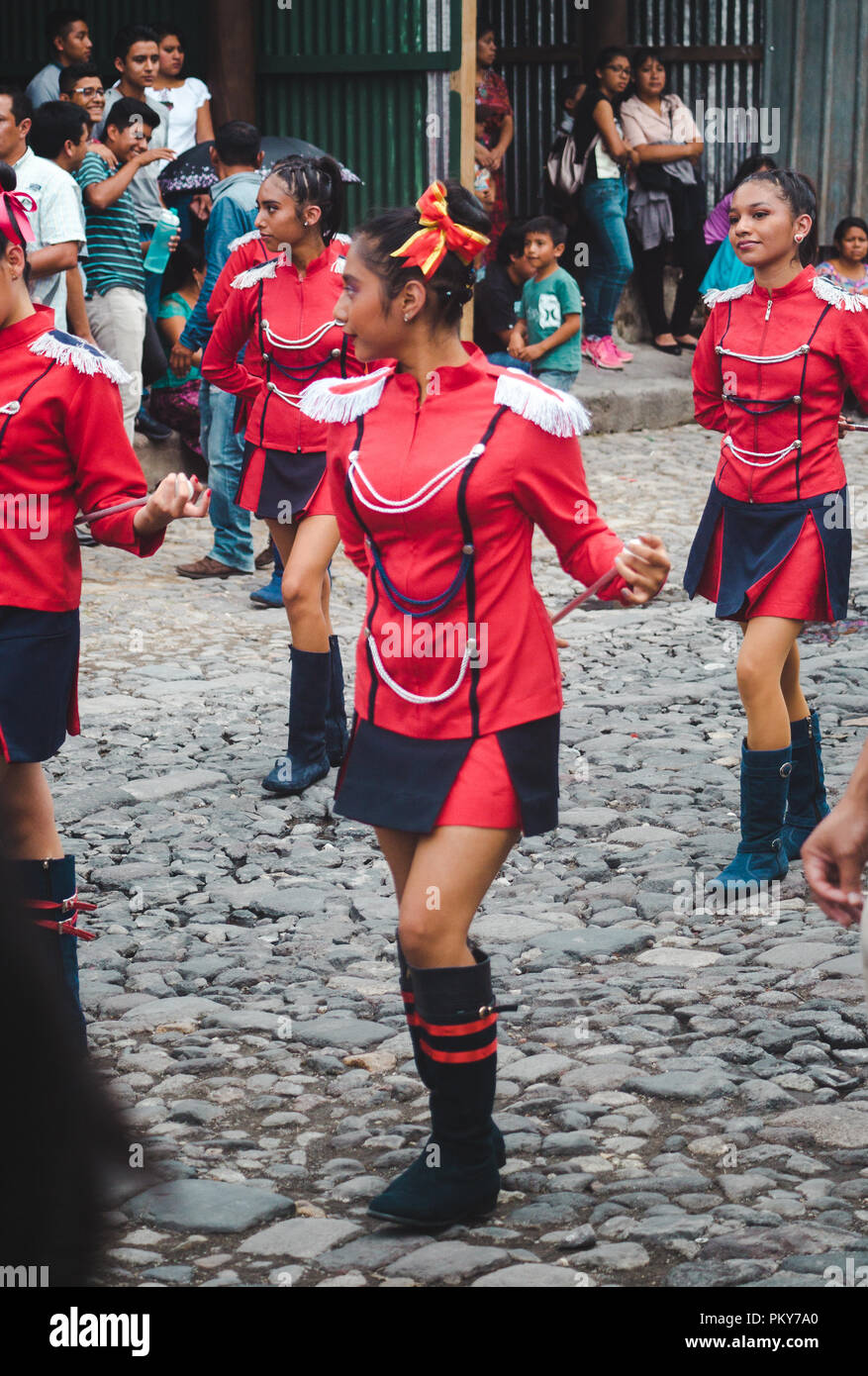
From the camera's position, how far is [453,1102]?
3.31 m

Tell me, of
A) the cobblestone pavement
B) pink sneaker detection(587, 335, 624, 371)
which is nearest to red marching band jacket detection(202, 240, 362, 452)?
the cobblestone pavement

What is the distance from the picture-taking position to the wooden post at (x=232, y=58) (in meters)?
11.7

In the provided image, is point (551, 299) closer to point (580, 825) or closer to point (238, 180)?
point (238, 180)

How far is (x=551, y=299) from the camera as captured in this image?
10.2m

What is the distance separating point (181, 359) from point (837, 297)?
551 centimetres

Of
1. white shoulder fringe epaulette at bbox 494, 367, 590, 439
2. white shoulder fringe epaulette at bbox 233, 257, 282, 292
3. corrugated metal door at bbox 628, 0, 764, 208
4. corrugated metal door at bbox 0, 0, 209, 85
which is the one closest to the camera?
white shoulder fringe epaulette at bbox 494, 367, 590, 439

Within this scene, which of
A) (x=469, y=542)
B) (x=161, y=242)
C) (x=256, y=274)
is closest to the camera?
(x=469, y=542)

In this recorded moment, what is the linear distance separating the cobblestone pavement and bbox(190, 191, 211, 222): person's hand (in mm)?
4081

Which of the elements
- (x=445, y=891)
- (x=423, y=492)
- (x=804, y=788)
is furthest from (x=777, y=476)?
(x=445, y=891)

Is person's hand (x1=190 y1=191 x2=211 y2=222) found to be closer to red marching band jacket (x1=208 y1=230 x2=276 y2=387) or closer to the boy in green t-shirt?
the boy in green t-shirt

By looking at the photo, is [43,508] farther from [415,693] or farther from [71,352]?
[415,693]

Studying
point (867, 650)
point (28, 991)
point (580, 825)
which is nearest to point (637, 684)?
point (867, 650)

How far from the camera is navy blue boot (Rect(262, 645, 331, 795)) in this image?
20.0 ft

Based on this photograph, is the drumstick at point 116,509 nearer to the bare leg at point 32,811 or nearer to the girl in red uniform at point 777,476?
the bare leg at point 32,811
